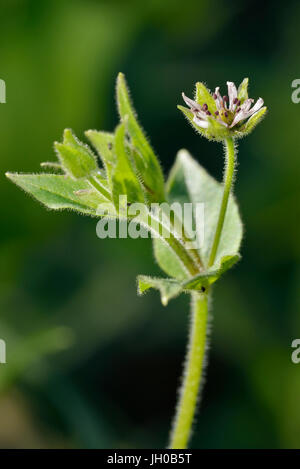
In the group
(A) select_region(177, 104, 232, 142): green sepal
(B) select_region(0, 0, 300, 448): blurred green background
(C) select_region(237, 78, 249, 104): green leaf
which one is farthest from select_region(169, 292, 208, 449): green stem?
(B) select_region(0, 0, 300, 448): blurred green background

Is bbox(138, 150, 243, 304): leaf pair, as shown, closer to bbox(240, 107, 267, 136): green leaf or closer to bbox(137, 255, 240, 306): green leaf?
bbox(137, 255, 240, 306): green leaf

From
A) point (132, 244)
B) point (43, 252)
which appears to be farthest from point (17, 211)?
point (132, 244)

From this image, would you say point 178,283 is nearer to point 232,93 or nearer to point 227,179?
point 227,179

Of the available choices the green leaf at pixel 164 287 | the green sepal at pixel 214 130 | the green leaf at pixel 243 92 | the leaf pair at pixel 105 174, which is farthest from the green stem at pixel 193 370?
the green leaf at pixel 243 92

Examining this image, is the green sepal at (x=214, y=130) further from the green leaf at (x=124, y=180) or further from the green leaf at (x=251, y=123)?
the green leaf at (x=124, y=180)

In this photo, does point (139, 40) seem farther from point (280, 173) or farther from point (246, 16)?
point (280, 173)

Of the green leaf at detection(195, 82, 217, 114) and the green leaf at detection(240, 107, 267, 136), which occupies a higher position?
the green leaf at detection(195, 82, 217, 114)

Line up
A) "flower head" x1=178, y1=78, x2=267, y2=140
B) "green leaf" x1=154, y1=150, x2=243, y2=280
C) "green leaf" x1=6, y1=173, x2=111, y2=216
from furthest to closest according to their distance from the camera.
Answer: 1. "green leaf" x1=154, y1=150, x2=243, y2=280
2. "green leaf" x1=6, y1=173, x2=111, y2=216
3. "flower head" x1=178, y1=78, x2=267, y2=140

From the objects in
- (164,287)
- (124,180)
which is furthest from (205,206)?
(164,287)
